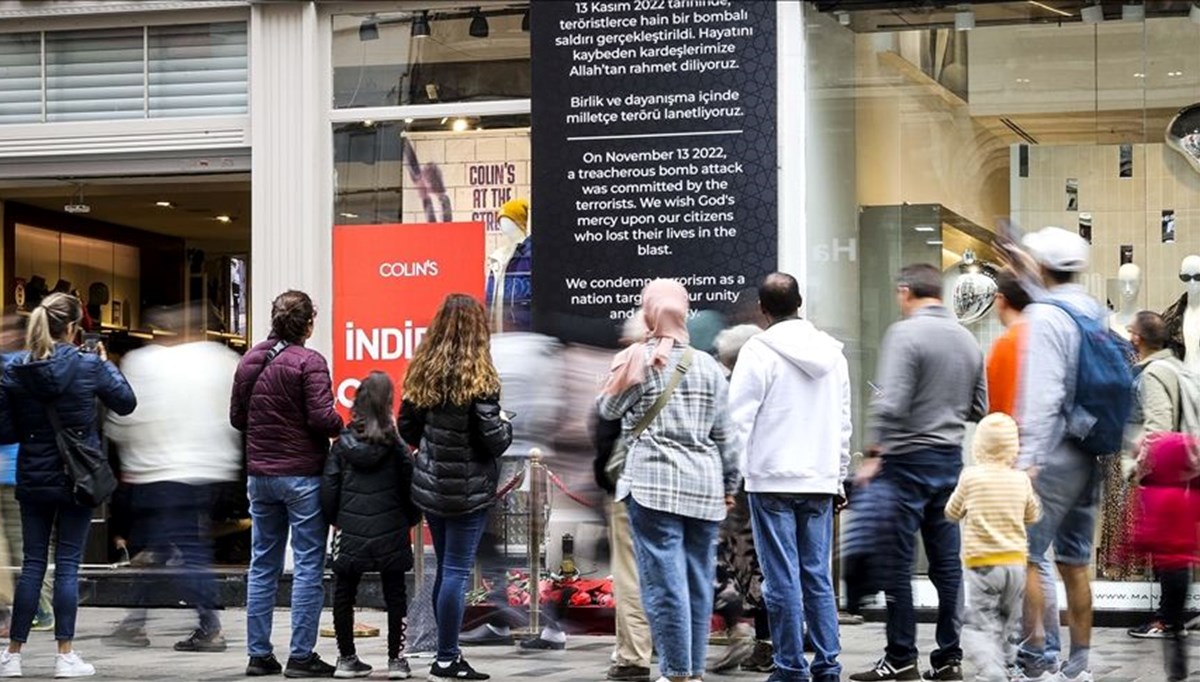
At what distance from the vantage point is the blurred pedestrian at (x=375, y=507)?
1003 cm

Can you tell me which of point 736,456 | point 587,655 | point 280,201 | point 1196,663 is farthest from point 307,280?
point 1196,663

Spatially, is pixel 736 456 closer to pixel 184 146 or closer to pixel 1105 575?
pixel 1105 575

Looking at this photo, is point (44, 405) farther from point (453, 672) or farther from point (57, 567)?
point (453, 672)

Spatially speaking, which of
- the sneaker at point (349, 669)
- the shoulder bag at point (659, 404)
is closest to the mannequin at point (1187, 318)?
the shoulder bag at point (659, 404)

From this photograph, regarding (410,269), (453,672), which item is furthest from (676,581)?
(410,269)

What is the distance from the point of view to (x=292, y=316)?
10.4 meters

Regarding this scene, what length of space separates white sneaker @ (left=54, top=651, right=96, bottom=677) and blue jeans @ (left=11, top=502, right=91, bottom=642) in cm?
9

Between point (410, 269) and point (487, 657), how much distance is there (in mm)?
3347

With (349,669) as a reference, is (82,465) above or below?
above

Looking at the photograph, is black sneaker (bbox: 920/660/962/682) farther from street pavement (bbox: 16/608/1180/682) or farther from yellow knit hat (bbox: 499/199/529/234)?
yellow knit hat (bbox: 499/199/529/234)

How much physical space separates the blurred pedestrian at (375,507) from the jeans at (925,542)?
7.60ft

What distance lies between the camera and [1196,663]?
10781 millimetres

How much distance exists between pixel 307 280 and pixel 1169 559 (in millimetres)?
6598

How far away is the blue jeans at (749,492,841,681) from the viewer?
29.8 ft
